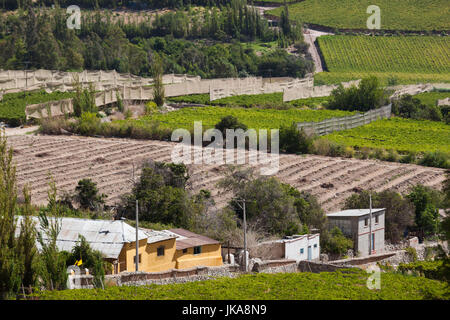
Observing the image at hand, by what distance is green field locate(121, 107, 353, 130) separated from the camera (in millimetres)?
57612

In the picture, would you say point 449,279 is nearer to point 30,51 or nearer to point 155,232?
point 155,232

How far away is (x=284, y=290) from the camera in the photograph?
23828mm

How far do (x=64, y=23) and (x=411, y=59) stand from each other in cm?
3915

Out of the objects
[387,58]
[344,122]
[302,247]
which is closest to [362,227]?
[302,247]

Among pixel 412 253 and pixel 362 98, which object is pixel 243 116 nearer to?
pixel 362 98

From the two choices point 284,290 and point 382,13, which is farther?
point 382,13

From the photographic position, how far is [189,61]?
90688 millimetres

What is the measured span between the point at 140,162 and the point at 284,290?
21.7 m

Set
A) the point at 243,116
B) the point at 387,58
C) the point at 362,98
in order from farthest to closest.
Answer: the point at 387,58 < the point at 362,98 < the point at 243,116

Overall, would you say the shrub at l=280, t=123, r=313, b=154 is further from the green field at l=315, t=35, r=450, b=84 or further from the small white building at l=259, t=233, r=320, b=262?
the green field at l=315, t=35, r=450, b=84

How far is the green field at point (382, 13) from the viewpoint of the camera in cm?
12400

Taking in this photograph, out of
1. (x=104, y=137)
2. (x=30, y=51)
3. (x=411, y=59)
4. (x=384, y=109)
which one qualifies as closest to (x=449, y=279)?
(x=104, y=137)

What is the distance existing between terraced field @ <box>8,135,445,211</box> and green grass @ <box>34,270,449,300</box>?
39.7ft

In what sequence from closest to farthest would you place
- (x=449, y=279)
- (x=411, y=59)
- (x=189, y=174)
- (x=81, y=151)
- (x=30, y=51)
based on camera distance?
(x=449, y=279)
(x=189, y=174)
(x=81, y=151)
(x=30, y=51)
(x=411, y=59)
